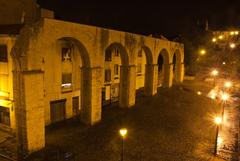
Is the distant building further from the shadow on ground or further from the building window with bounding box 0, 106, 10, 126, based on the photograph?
the shadow on ground

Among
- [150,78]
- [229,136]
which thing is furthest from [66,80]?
[229,136]

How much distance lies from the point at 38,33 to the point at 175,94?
2383 centimetres

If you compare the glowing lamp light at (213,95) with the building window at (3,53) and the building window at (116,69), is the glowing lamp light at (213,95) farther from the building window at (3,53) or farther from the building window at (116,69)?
the building window at (3,53)

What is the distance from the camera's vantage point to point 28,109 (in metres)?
12.6

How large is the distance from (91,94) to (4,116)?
7.96 metres

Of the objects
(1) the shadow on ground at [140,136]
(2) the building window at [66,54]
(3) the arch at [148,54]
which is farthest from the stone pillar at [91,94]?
(3) the arch at [148,54]

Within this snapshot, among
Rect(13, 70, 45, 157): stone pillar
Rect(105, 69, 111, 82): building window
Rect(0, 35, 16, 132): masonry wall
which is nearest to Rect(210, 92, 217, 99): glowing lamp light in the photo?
Rect(105, 69, 111, 82): building window

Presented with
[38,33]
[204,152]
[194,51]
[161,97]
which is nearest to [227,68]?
[194,51]

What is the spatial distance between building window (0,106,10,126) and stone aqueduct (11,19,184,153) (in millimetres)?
3645

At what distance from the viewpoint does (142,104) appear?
82.0 feet

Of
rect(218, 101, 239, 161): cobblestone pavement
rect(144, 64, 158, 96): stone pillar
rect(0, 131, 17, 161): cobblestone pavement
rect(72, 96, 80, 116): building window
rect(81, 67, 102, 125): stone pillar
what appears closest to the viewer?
rect(0, 131, 17, 161): cobblestone pavement

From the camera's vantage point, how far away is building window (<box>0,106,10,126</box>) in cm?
1731

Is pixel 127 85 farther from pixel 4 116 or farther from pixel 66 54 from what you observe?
pixel 4 116

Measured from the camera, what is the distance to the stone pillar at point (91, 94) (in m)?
17.6
